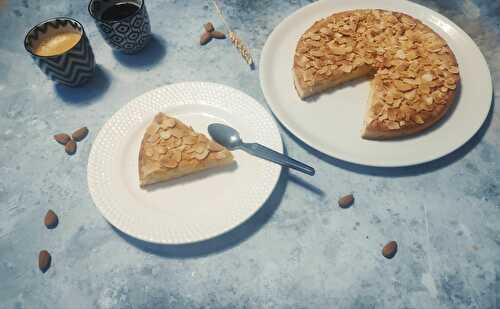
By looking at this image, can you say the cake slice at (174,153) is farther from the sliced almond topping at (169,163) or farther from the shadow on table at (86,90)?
the shadow on table at (86,90)

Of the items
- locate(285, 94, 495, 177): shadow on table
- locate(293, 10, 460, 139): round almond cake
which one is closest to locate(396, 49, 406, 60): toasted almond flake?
locate(293, 10, 460, 139): round almond cake

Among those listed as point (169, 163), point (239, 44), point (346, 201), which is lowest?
point (346, 201)

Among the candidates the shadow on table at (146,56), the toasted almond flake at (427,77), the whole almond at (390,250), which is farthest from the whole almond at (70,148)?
the toasted almond flake at (427,77)

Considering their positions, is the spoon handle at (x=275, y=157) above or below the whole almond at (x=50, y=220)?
above

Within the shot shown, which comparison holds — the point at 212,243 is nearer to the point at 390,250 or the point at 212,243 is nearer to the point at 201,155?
the point at 201,155

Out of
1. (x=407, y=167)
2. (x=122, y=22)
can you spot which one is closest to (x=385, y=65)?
(x=407, y=167)

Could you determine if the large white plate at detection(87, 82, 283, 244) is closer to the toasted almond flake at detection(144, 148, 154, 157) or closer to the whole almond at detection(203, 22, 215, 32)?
the toasted almond flake at detection(144, 148, 154, 157)

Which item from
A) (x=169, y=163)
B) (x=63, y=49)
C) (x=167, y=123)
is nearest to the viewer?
(x=169, y=163)
